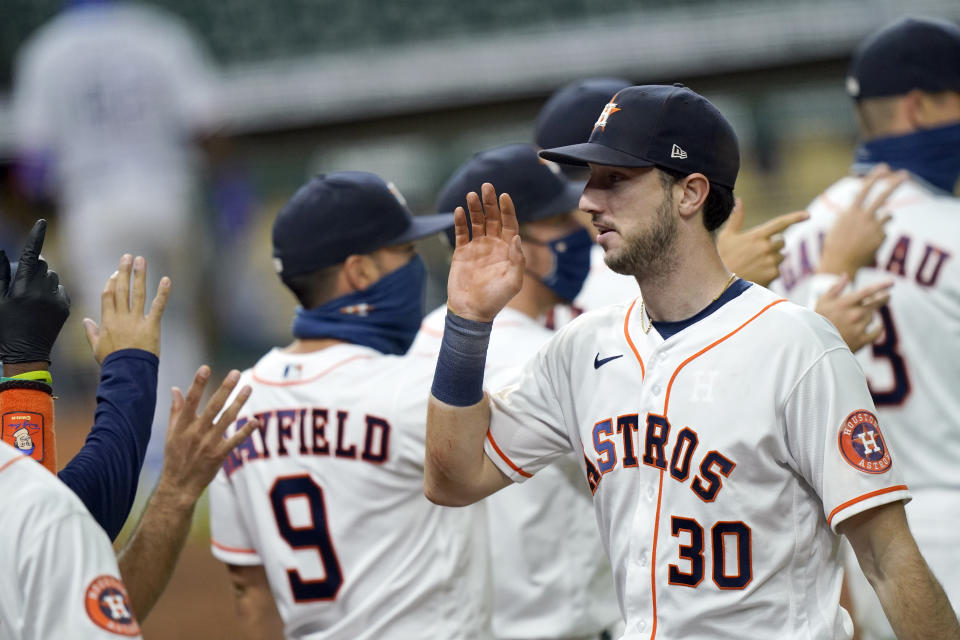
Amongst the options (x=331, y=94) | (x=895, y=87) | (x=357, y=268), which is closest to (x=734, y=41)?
(x=331, y=94)

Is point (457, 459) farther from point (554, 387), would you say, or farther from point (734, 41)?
point (734, 41)

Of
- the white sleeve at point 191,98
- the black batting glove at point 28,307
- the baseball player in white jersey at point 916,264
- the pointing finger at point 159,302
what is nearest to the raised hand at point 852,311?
the baseball player in white jersey at point 916,264

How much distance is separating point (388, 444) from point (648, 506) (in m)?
0.82

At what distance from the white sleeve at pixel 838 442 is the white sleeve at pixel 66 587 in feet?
4.04

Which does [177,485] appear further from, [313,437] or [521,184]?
[521,184]

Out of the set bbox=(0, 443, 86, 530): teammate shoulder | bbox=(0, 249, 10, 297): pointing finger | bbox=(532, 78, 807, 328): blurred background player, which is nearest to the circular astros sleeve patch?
bbox=(0, 443, 86, 530): teammate shoulder

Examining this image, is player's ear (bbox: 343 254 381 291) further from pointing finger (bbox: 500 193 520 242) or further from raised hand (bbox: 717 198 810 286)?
raised hand (bbox: 717 198 810 286)

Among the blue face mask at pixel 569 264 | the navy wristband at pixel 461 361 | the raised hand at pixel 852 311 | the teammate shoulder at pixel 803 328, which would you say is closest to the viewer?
the teammate shoulder at pixel 803 328

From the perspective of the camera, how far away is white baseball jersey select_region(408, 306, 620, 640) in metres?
3.37

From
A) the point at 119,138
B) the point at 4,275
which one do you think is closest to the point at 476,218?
the point at 4,275

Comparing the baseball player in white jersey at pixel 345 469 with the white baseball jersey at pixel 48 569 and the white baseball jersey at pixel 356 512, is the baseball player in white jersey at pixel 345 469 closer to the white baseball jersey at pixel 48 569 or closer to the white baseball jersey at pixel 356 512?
the white baseball jersey at pixel 356 512

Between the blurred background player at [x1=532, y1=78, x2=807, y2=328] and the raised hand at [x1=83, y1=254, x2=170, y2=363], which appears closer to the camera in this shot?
the raised hand at [x1=83, y1=254, x2=170, y2=363]

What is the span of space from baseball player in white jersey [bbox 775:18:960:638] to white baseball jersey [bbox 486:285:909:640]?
3.84 ft

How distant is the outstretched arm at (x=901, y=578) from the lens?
2.15 meters
